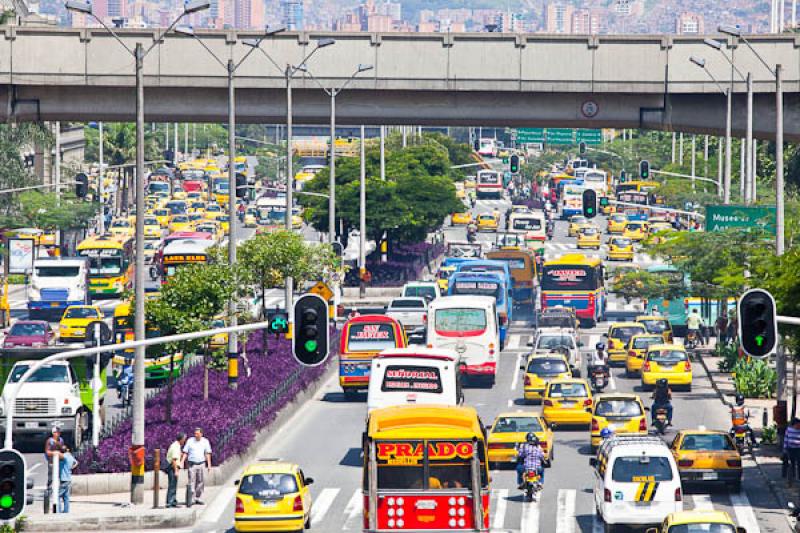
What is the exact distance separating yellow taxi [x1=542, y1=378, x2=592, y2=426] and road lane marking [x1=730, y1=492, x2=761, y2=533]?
8551 millimetres

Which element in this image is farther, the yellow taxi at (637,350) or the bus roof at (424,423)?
the yellow taxi at (637,350)

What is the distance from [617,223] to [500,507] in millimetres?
87065

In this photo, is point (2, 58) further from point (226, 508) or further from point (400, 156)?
point (400, 156)

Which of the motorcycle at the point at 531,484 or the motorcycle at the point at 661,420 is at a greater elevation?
the motorcycle at the point at 661,420

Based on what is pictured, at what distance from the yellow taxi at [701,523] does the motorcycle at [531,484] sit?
8248 mm

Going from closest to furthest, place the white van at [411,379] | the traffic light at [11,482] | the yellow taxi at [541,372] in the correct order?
the traffic light at [11,482], the white van at [411,379], the yellow taxi at [541,372]

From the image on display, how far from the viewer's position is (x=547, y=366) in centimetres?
5184

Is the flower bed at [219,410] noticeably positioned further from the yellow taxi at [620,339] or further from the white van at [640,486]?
the yellow taxi at [620,339]

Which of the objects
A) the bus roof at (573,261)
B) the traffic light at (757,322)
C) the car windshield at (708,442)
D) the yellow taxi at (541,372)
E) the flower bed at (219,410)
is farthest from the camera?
the bus roof at (573,261)

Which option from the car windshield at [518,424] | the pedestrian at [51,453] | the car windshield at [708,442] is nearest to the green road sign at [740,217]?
the car windshield at [518,424]

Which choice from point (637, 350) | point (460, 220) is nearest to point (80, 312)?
point (637, 350)

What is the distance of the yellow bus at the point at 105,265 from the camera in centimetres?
8225

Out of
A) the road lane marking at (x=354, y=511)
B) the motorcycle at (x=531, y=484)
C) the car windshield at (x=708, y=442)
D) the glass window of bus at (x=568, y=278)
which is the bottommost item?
the road lane marking at (x=354, y=511)

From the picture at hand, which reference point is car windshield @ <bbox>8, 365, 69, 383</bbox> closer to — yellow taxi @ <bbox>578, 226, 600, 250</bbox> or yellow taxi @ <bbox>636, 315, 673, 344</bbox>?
yellow taxi @ <bbox>636, 315, 673, 344</bbox>
